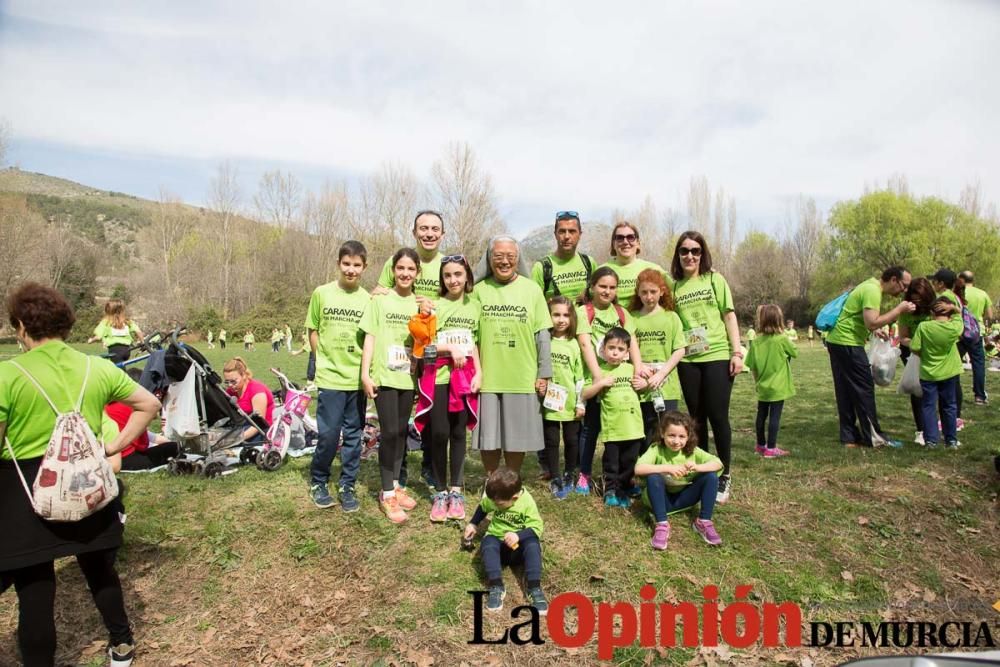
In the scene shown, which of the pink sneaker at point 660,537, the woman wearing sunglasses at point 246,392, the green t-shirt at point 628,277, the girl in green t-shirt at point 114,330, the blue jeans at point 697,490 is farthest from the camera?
the girl in green t-shirt at point 114,330

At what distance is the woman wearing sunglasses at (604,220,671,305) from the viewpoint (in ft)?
17.5

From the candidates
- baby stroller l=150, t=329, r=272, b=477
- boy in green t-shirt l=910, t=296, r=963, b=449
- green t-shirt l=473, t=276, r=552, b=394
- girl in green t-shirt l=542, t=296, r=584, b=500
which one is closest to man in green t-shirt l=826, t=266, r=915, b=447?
boy in green t-shirt l=910, t=296, r=963, b=449

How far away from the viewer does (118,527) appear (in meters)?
3.19

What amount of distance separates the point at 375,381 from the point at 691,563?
2805 mm

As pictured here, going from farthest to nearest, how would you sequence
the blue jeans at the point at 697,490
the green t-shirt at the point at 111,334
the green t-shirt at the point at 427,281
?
the green t-shirt at the point at 111,334
the green t-shirt at the point at 427,281
the blue jeans at the point at 697,490

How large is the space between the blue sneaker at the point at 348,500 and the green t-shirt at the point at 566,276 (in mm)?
2471

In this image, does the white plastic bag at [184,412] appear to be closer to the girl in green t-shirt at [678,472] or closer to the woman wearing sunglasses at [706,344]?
the girl in green t-shirt at [678,472]

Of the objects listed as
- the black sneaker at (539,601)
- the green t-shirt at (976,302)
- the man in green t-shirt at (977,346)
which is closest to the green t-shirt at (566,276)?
the black sneaker at (539,601)

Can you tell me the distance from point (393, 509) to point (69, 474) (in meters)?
2.45

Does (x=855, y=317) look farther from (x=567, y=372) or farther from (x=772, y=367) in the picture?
(x=567, y=372)

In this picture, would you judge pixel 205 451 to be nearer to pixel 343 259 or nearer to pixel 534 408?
pixel 343 259

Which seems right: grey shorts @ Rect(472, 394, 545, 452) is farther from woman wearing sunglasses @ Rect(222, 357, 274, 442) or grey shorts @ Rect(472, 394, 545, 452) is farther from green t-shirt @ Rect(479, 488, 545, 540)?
woman wearing sunglasses @ Rect(222, 357, 274, 442)

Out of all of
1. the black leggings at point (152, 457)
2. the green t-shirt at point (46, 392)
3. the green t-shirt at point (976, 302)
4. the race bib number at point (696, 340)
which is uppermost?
the green t-shirt at point (976, 302)

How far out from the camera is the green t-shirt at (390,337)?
4.78 meters
